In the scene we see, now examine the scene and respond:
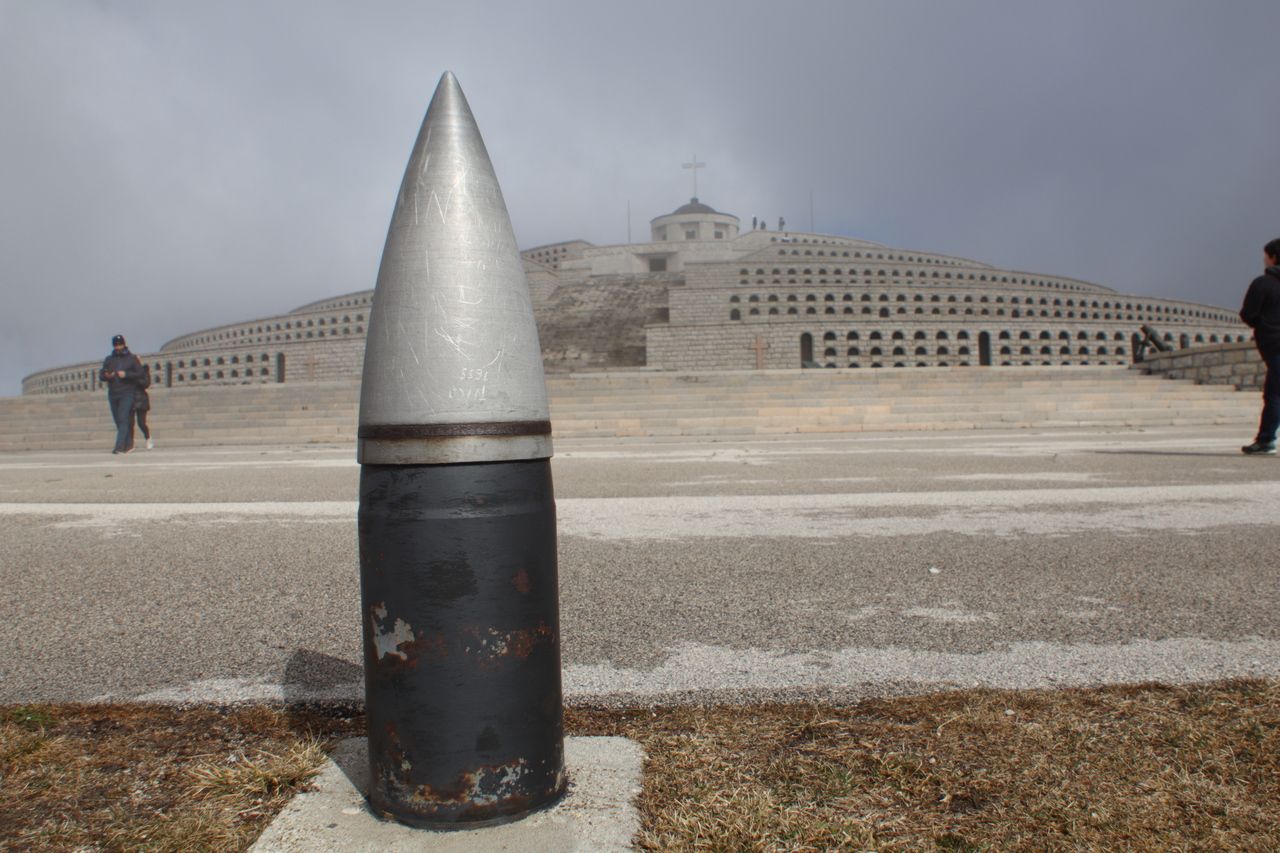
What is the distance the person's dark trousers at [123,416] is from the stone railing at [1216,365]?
62.6 ft

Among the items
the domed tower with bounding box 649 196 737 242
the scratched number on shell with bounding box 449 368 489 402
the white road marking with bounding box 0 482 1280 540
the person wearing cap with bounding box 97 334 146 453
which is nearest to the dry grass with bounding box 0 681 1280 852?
the scratched number on shell with bounding box 449 368 489 402

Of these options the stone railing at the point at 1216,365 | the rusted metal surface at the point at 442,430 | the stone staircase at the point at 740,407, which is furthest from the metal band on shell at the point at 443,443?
the stone railing at the point at 1216,365

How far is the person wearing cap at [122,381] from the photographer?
40.9 feet

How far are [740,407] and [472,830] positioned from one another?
14883 mm

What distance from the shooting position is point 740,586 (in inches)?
128

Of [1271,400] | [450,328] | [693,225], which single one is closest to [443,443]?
[450,328]

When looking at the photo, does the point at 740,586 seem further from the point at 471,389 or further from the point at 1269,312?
the point at 1269,312

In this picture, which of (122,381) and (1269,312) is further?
(122,381)

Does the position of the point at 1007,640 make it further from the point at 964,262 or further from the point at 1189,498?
the point at 964,262

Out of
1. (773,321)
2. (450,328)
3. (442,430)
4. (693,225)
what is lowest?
(442,430)

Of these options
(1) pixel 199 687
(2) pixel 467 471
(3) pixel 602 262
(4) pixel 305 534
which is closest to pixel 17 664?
(1) pixel 199 687

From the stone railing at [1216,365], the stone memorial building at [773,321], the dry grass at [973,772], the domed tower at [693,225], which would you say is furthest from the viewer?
the domed tower at [693,225]

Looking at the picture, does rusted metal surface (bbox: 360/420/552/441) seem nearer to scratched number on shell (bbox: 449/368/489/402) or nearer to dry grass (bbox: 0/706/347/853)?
scratched number on shell (bbox: 449/368/489/402)

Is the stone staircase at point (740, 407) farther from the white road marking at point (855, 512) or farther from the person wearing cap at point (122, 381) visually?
the white road marking at point (855, 512)
